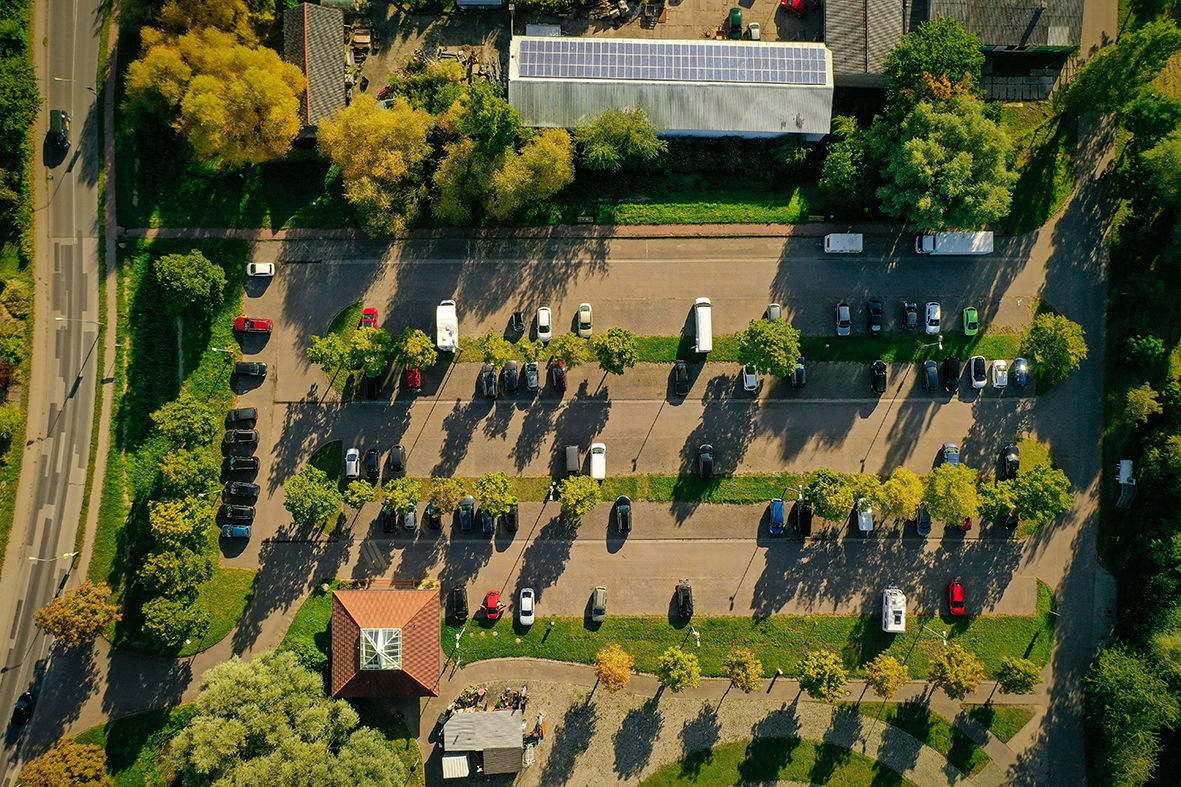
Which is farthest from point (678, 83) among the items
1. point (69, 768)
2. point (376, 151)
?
point (69, 768)

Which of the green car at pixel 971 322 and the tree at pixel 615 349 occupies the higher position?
the green car at pixel 971 322

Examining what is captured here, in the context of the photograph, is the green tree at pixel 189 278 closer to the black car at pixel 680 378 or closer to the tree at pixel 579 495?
the tree at pixel 579 495

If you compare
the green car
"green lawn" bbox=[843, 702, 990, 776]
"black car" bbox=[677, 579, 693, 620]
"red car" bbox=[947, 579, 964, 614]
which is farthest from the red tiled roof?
the green car

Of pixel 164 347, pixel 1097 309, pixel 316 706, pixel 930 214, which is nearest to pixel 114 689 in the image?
pixel 316 706

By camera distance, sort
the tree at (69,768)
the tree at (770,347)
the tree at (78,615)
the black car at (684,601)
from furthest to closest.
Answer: the black car at (684,601), the tree at (770,347), the tree at (78,615), the tree at (69,768)

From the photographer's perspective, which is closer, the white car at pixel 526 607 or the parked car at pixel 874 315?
the white car at pixel 526 607

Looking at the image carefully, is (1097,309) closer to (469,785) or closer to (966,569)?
(966,569)

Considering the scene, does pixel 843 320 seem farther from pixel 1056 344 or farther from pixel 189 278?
pixel 189 278

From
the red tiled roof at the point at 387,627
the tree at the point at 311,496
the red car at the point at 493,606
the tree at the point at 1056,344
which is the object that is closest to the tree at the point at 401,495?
the tree at the point at 311,496
